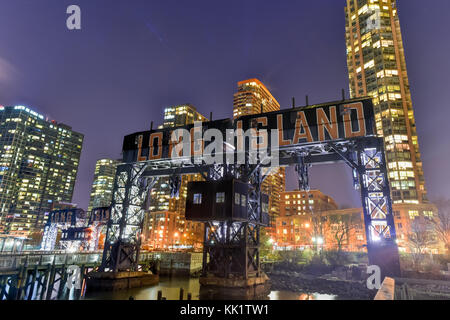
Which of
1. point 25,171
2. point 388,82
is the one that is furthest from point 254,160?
point 25,171

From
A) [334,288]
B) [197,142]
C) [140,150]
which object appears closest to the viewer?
[334,288]

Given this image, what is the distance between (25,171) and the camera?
173 metres

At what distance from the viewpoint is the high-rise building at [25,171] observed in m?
161

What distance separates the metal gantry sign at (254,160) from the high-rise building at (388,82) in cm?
8384

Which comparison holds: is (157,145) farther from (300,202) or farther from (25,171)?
(25,171)

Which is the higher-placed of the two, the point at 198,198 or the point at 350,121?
the point at 350,121

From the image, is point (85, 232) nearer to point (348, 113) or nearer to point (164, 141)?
point (164, 141)

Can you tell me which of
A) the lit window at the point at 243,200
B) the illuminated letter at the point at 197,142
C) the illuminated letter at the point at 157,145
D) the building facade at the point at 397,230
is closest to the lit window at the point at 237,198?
the lit window at the point at 243,200

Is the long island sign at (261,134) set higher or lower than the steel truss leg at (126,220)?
higher

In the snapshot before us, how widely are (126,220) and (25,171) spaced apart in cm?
18510

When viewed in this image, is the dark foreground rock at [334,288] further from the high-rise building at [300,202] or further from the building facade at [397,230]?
the high-rise building at [300,202]

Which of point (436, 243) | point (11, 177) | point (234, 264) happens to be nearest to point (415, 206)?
point (436, 243)

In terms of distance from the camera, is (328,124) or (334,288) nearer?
(328,124)
